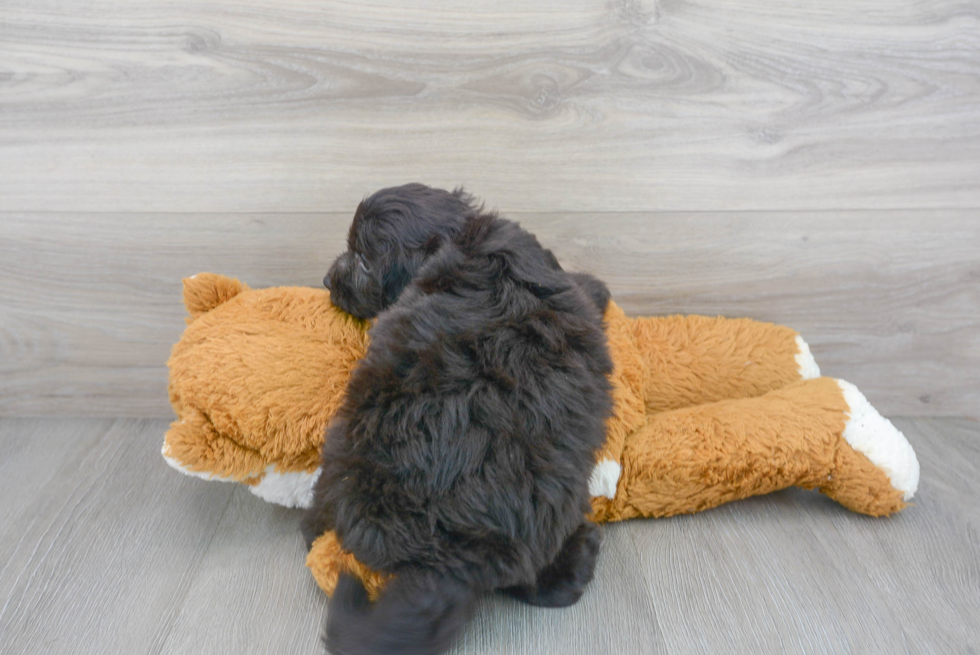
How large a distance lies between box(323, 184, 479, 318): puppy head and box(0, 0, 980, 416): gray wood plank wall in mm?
301

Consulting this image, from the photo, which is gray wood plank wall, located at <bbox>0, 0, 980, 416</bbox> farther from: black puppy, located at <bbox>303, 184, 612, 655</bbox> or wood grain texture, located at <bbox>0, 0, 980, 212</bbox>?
black puppy, located at <bbox>303, 184, 612, 655</bbox>

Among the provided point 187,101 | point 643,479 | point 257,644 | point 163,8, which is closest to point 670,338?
point 643,479

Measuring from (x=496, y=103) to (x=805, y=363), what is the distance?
2.68ft

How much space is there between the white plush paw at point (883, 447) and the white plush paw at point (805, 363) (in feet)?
0.48

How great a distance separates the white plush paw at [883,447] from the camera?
1.11 m

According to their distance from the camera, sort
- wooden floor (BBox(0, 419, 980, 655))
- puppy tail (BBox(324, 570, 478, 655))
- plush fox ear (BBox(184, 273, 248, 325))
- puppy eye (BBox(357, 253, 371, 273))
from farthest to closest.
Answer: plush fox ear (BBox(184, 273, 248, 325)) → puppy eye (BBox(357, 253, 371, 273)) → wooden floor (BBox(0, 419, 980, 655)) → puppy tail (BBox(324, 570, 478, 655))

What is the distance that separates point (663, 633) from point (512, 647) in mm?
222

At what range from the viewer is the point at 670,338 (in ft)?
4.21

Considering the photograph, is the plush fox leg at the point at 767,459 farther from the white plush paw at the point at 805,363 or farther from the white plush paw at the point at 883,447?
the white plush paw at the point at 805,363

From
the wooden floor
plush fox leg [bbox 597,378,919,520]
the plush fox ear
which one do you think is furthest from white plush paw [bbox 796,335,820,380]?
the plush fox ear

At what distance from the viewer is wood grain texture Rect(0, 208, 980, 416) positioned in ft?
4.49

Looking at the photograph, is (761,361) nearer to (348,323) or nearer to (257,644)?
(348,323)

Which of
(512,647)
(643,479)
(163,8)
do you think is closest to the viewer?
(512,647)

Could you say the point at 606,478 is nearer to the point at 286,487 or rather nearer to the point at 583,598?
the point at 583,598
